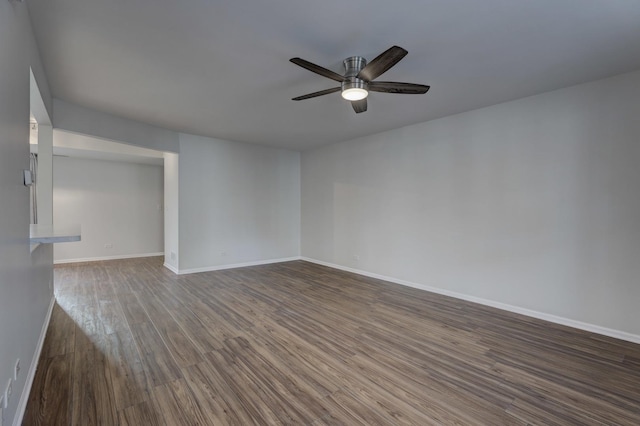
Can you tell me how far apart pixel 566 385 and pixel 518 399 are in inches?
20.0

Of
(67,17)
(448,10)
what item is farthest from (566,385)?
(67,17)

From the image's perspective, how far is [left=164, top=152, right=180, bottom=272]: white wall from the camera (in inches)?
208

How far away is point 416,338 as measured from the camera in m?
2.78

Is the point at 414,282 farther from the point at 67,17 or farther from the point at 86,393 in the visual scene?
the point at 67,17

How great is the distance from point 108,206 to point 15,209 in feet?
19.8

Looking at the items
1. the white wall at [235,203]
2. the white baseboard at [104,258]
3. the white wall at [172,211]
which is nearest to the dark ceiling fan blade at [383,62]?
the white wall at [235,203]

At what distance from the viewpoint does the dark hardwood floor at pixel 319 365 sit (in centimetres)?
177

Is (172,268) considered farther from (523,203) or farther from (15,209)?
(523,203)

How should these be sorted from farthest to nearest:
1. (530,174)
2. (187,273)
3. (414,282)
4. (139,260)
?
1. (139,260)
2. (187,273)
3. (414,282)
4. (530,174)

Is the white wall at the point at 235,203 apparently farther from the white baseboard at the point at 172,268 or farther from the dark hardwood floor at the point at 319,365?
the dark hardwood floor at the point at 319,365

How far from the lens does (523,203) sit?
11.3 ft

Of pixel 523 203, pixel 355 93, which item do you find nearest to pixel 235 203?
pixel 355 93

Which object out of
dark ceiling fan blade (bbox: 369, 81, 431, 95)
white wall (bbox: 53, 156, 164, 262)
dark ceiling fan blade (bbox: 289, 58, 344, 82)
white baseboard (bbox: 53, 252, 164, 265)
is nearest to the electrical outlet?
dark ceiling fan blade (bbox: 289, 58, 344, 82)

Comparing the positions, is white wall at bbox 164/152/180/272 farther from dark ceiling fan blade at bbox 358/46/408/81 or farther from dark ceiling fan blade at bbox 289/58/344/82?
dark ceiling fan blade at bbox 358/46/408/81
